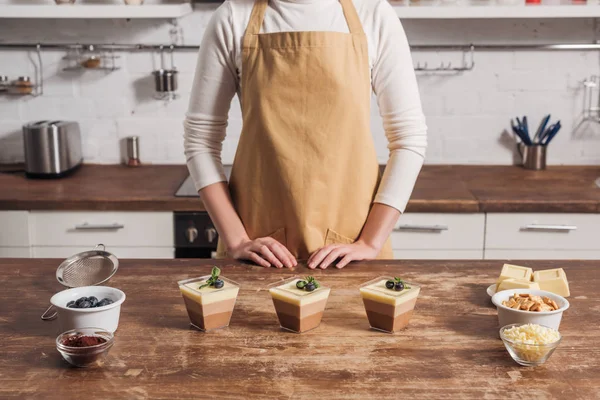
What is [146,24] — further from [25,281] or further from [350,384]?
[350,384]

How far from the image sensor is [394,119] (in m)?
2.08

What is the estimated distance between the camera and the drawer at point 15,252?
122 inches

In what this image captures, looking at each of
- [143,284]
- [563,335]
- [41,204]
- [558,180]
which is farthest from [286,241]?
[558,180]

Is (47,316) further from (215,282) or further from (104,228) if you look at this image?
(104,228)

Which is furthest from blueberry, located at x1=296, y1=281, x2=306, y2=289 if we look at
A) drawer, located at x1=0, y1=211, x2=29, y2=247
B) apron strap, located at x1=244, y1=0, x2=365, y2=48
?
drawer, located at x1=0, y1=211, x2=29, y2=247

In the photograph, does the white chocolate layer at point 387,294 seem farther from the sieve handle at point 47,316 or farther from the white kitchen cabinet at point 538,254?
the white kitchen cabinet at point 538,254

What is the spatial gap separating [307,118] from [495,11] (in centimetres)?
156

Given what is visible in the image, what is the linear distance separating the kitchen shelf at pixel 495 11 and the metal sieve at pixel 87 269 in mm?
1906

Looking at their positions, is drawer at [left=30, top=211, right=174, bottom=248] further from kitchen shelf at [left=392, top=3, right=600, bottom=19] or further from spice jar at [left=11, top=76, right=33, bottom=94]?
kitchen shelf at [left=392, top=3, right=600, bottom=19]

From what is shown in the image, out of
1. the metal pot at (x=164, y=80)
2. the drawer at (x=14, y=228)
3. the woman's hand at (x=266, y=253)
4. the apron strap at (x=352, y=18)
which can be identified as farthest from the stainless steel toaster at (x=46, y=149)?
the apron strap at (x=352, y=18)

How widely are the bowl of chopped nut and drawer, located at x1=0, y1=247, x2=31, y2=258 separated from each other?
214cm

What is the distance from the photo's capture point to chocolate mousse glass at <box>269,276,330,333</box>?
148cm

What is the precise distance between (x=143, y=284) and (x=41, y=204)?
1.43 meters

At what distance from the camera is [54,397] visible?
125 centimetres
